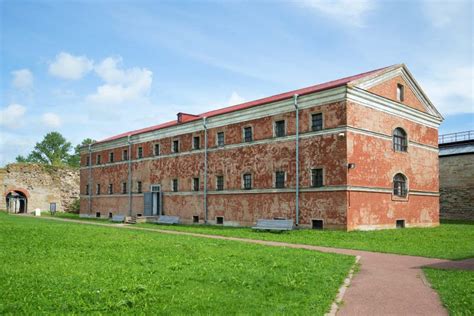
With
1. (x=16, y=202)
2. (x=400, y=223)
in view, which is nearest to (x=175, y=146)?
(x=400, y=223)

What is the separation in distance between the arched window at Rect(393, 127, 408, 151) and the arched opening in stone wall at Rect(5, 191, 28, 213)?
3873cm

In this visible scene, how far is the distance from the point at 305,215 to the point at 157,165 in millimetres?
15705

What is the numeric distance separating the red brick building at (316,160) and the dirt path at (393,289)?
32.5 ft

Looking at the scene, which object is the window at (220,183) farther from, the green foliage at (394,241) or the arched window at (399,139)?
the arched window at (399,139)

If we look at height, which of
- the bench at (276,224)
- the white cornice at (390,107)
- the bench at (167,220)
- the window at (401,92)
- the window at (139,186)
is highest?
the window at (401,92)

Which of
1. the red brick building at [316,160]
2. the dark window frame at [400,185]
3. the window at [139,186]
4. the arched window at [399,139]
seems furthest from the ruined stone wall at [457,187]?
the window at [139,186]

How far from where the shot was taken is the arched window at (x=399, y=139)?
86.0ft

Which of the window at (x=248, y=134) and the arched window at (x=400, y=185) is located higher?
the window at (x=248, y=134)

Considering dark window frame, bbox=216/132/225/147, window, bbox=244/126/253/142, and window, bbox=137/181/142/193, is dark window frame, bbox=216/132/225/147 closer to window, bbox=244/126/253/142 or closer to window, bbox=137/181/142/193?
window, bbox=244/126/253/142

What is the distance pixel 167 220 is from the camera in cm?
3225

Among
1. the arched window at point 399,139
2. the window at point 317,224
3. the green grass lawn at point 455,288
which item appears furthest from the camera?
the arched window at point 399,139

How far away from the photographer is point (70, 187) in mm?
50625

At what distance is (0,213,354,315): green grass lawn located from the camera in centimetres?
698

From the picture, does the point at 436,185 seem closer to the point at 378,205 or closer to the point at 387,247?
the point at 378,205
